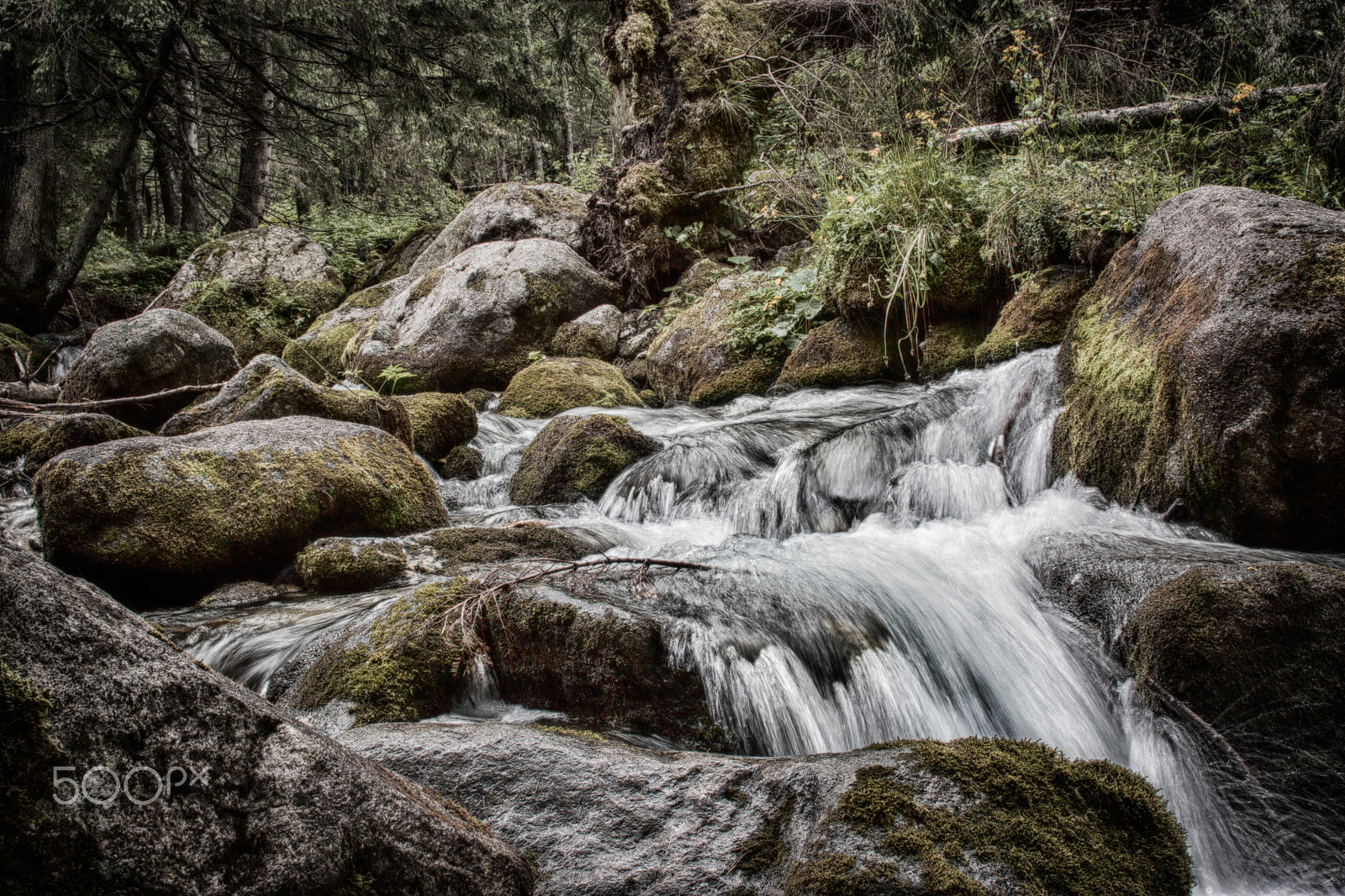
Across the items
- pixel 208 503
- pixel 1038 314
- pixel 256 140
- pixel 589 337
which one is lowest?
pixel 208 503

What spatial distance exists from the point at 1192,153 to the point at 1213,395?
423cm

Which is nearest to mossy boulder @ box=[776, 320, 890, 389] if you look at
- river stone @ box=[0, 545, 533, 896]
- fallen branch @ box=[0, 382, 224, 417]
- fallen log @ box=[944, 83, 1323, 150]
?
fallen log @ box=[944, 83, 1323, 150]

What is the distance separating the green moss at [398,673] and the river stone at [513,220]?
10580mm

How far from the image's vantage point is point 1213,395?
317cm

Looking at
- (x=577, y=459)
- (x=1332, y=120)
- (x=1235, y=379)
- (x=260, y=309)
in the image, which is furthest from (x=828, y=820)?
(x=260, y=309)

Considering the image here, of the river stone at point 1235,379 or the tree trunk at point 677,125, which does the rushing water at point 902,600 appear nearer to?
the river stone at point 1235,379

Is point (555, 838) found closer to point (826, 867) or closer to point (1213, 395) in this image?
point (826, 867)

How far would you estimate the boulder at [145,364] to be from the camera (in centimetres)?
689

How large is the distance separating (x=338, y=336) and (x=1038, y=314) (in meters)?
11.0

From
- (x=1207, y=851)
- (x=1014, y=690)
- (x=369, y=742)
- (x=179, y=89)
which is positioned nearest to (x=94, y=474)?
(x=369, y=742)

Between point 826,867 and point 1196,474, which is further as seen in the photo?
point 1196,474

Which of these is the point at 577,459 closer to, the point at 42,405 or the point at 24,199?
the point at 42,405

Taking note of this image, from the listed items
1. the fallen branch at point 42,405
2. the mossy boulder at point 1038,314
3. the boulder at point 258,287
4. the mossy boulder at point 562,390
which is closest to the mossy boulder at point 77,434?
the mossy boulder at point 562,390

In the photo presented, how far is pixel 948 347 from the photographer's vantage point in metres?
6.57
